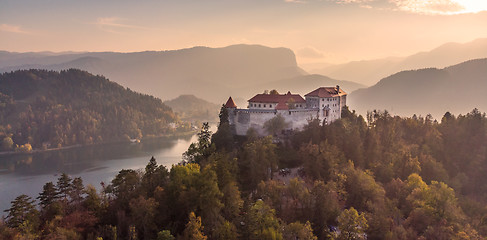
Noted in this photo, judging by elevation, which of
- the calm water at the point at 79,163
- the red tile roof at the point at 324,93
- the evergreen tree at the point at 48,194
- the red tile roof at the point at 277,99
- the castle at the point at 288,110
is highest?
the red tile roof at the point at 324,93

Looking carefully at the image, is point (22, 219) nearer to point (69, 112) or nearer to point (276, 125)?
point (276, 125)

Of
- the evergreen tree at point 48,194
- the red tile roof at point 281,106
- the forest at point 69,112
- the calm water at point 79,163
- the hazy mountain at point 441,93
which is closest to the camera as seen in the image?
the evergreen tree at point 48,194

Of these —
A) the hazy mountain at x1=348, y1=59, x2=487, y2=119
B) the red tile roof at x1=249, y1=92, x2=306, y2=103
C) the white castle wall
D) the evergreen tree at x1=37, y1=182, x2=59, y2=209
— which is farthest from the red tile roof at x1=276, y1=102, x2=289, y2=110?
the hazy mountain at x1=348, y1=59, x2=487, y2=119

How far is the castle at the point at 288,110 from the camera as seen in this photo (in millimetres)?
52625

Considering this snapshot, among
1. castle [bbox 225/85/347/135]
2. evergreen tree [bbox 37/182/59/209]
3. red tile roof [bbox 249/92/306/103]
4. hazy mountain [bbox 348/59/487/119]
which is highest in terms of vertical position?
hazy mountain [bbox 348/59/487/119]

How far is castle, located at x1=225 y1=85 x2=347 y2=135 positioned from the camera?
52625 millimetres

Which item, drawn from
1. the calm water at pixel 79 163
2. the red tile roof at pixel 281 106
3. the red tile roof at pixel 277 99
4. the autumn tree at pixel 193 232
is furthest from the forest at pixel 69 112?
the autumn tree at pixel 193 232

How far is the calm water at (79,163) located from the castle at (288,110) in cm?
3362

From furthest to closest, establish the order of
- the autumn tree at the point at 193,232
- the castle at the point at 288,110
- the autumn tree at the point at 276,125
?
the castle at the point at 288,110, the autumn tree at the point at 276,125, the autumn tree at the point at 193,232

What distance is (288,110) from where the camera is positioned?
5234cm

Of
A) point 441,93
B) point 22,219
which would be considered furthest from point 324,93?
point 441,93

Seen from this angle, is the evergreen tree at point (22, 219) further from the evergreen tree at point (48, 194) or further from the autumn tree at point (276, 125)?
the autumn tree at point (276, 125)

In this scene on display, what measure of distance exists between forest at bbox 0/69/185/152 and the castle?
9132 cm

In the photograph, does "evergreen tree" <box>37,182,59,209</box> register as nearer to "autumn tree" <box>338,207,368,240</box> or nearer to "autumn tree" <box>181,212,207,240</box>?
"autumn tree" <box>181,212,207,240</box>
